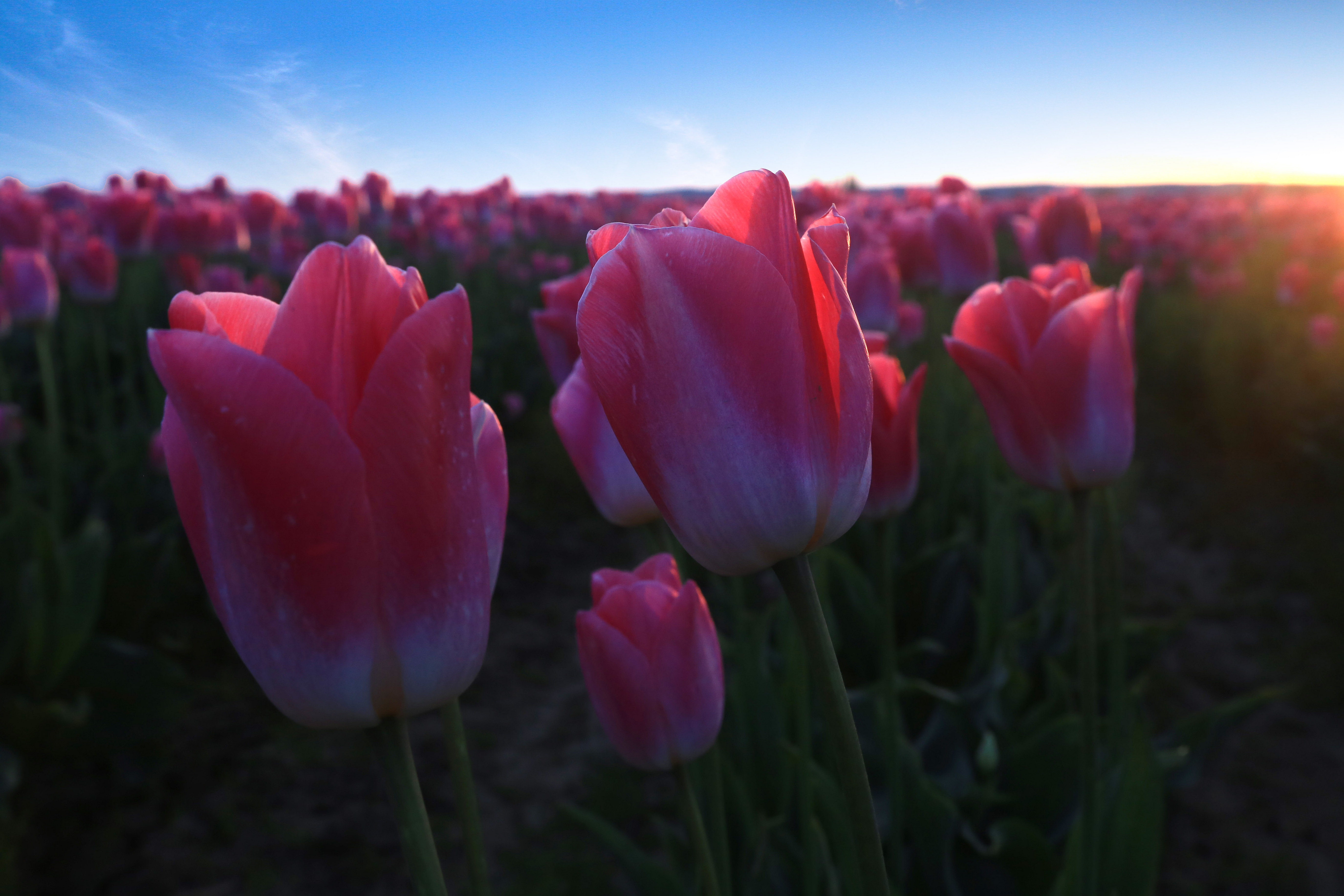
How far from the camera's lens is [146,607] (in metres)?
3.01

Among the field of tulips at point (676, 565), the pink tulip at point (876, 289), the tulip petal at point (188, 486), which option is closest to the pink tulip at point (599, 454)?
the field of tulips at point (676, 565)

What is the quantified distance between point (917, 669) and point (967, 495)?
94cm

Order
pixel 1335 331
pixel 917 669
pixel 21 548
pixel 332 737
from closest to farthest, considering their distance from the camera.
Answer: pixel 917 669, pixel 21 548, pixel 332 737, pixel 1335 331

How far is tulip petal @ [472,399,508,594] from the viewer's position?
1.78 ft

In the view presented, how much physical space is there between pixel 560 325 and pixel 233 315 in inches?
28.9

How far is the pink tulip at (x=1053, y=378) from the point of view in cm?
97

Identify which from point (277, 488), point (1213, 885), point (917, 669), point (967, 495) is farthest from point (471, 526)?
point (967, 495)

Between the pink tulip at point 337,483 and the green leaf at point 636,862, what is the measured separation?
108 cm

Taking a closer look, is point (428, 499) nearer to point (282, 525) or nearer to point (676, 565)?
point (282, 525)

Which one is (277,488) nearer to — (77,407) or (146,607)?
(146,607)

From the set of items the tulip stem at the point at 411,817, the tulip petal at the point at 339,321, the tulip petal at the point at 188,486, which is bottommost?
the tulip stem at the point at 411,817

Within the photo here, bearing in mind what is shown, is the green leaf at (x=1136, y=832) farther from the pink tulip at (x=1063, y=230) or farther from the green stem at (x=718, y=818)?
the pink tulip at (x=1063, y=230)

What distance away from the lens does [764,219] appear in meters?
0.50

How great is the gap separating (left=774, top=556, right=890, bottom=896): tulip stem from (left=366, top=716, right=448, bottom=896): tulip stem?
21 centimetres
